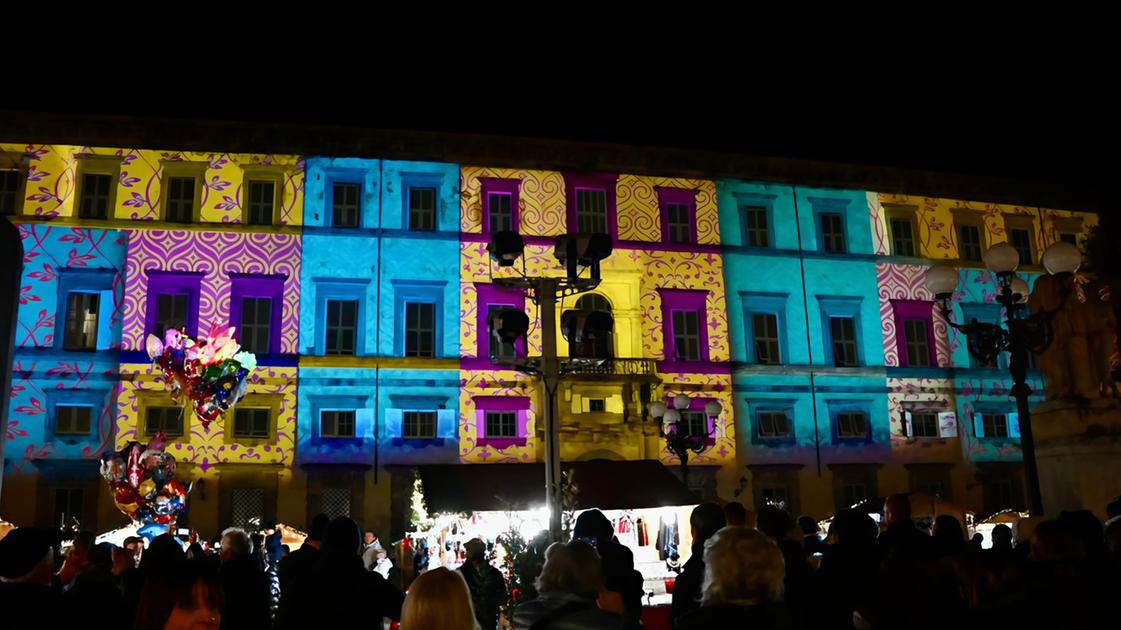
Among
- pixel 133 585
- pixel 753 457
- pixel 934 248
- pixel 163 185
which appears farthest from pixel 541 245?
pixel 133 585

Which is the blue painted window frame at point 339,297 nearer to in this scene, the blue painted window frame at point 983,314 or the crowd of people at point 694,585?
the blue painted window frame at point 983,314

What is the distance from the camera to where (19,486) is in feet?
83.1

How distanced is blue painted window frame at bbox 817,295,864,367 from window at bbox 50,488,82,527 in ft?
73.6

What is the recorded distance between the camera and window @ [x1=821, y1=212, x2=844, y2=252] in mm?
32000

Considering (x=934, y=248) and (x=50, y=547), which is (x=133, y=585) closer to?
(x=50, y=547)

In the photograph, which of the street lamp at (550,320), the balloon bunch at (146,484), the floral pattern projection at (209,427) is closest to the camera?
the street lamp at (550,320)

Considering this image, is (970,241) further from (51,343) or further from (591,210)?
(51,343)

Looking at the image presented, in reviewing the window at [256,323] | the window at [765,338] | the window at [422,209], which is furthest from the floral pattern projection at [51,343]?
the window at [765,338]

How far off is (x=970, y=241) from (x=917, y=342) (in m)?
4.36

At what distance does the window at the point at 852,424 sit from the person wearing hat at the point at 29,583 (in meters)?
28.5

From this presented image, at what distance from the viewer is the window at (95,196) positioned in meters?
27.2

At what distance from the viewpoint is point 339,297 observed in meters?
28.3

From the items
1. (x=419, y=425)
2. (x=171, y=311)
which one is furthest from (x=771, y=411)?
(x=171, y=311)

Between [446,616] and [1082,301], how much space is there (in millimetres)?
9361
